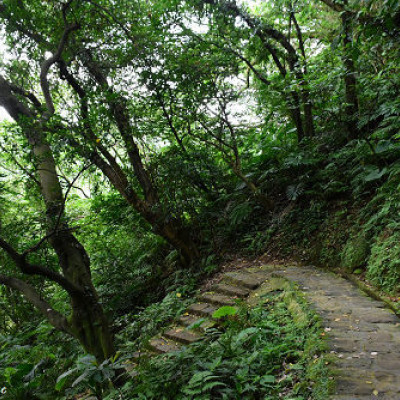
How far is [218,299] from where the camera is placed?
189 inches

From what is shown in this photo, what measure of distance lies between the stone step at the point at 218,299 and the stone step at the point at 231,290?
0.09 metres

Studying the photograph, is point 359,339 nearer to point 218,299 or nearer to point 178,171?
point 218,299

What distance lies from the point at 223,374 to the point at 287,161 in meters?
4.61

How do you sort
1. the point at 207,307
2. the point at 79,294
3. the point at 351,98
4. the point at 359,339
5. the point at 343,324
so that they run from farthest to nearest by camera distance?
the point at 351,98, the point at 207,307, the point at 79,294, the point at 343,324, the point at 359,339

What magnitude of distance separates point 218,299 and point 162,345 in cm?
107

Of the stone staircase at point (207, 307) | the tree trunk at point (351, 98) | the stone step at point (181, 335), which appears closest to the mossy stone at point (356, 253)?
the stone staircase at point (207, 307)

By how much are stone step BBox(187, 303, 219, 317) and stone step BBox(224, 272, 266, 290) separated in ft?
2.04

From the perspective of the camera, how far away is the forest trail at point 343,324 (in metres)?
2.03

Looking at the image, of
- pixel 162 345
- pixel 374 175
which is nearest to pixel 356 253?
pixel 374 175

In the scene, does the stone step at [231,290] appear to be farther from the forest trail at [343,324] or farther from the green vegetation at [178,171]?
the green vegetation at [178,171]

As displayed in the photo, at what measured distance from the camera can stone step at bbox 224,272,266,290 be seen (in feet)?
15.9

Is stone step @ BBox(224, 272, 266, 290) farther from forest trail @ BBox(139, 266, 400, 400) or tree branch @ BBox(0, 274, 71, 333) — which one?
tree branch @ BBox(0, 274, 71, 333)

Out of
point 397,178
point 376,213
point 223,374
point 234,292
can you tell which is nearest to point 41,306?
point 234,292

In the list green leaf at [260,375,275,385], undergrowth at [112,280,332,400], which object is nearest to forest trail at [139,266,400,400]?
undergrowth at [112,280,332,400]
